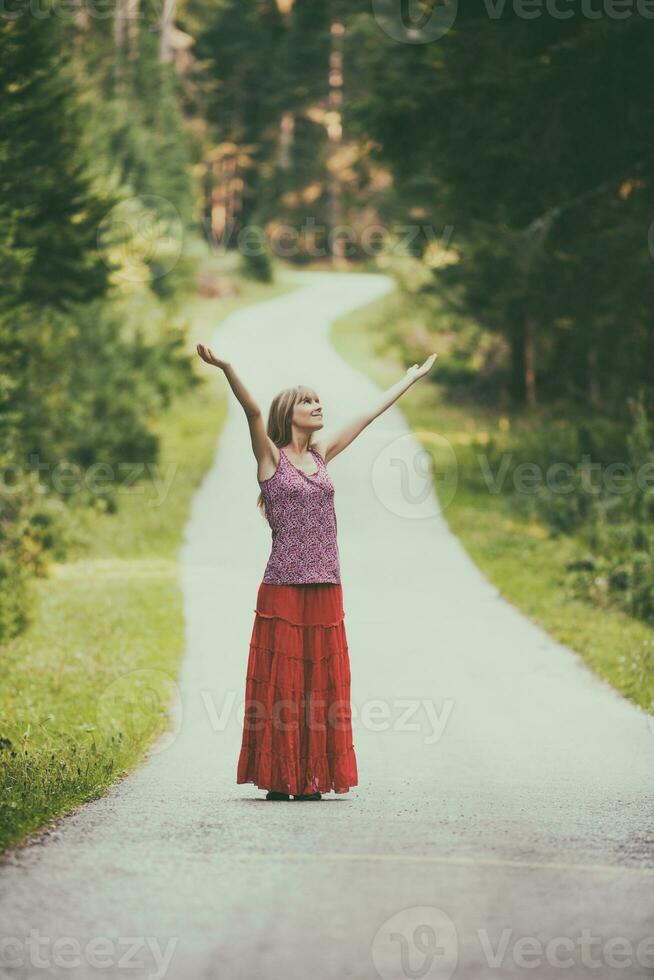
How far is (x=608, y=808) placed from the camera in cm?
639

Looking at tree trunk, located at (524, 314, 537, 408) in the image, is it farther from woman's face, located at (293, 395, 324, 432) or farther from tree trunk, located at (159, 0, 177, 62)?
tree trunk, located at (159, 0, 177, 62)

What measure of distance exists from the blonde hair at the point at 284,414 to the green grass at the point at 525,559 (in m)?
4.44

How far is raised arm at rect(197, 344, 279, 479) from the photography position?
235 inches

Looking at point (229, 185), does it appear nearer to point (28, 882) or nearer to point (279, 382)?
point (279, 382)

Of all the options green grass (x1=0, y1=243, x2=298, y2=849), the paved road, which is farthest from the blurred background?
the paved road

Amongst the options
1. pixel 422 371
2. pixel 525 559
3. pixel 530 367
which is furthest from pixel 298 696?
pixel 530 367

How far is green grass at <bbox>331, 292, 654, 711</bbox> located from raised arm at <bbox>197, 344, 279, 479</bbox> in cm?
449

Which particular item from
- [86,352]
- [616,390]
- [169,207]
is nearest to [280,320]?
[169,207]

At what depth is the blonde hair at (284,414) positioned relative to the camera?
21.0ft

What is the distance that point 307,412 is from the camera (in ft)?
20.9

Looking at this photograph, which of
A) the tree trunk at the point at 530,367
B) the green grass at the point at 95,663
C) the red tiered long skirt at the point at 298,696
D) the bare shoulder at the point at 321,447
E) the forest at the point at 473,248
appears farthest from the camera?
the tree trunk at the point at 530,367

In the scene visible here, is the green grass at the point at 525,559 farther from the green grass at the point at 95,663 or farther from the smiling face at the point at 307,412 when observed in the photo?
the smiling face at the point at 307,412

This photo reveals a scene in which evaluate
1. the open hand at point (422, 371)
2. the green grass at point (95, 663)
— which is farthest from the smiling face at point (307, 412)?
the green grass at point (95, 663)

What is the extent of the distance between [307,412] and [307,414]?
0.03ft
